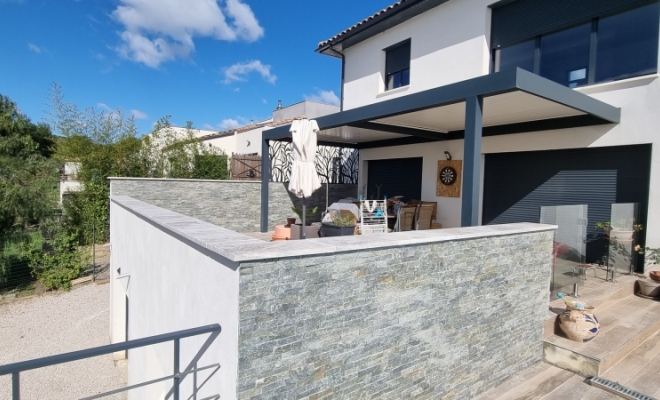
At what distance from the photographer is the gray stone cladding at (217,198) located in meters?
8.86

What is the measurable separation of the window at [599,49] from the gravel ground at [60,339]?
10755mm

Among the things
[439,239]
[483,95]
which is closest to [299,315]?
[439,239]

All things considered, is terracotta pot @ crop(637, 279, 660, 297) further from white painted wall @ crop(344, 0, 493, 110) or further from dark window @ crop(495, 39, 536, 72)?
white painted wall @ crop(344, 0, 493, 110)

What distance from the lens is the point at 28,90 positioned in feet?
52.4

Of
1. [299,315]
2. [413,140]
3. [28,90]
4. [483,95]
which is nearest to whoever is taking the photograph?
[299,315]

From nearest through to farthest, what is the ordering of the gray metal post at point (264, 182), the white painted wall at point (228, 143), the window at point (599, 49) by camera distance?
the window at point (599, 49), the gray metal post at point (264, 182), the white painted wall at point (228, 143)

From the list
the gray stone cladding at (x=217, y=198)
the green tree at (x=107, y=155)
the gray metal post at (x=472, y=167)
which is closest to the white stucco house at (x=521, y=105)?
the gray metal post at (x=472, y=167)

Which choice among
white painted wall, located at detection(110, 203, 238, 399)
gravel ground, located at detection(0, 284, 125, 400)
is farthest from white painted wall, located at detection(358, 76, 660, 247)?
gravel ground, located at detection(0, 284, 125, 400)

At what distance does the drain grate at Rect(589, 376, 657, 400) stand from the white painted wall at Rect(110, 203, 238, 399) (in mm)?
3530

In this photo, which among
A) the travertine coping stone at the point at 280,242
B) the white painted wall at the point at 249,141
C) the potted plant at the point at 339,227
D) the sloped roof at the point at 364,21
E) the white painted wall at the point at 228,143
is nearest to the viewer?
the travertine coping stone at the point at 280,242

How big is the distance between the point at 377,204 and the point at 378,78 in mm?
4190

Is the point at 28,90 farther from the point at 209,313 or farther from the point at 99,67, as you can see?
the point at 209,313

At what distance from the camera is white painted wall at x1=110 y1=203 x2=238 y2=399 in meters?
2.10

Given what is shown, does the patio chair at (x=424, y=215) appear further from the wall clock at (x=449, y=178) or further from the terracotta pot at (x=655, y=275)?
the terracotta pot at (x=655, y=275)
